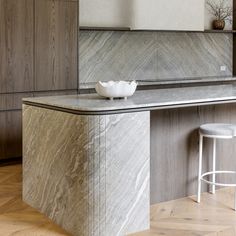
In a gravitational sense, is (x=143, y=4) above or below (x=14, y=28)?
above

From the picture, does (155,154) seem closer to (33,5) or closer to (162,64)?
(33,5)

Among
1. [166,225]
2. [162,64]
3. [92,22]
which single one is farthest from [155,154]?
[162,64]

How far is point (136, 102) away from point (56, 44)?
227cm

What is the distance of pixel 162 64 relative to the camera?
7.24m

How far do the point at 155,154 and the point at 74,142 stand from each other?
3.02 ft

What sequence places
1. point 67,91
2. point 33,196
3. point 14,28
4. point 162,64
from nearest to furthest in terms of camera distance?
point 33,196
point 14,28
point 67,91
point 162,64

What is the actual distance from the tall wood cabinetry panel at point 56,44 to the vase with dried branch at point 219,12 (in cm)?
285

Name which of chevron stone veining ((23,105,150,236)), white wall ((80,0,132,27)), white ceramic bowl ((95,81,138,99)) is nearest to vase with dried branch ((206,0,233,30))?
white wall ((80,0,132,27))

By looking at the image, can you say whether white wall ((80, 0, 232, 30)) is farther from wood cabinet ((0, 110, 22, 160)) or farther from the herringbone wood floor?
the herringbone wood floor

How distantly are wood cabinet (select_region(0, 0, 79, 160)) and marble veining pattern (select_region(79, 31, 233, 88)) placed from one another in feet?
2.49

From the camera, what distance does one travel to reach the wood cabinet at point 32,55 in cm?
514

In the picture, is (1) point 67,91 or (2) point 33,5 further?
(1) point 67,91

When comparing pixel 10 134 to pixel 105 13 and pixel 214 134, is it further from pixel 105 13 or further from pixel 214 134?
pixel 214 134

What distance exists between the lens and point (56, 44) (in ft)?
18.0
